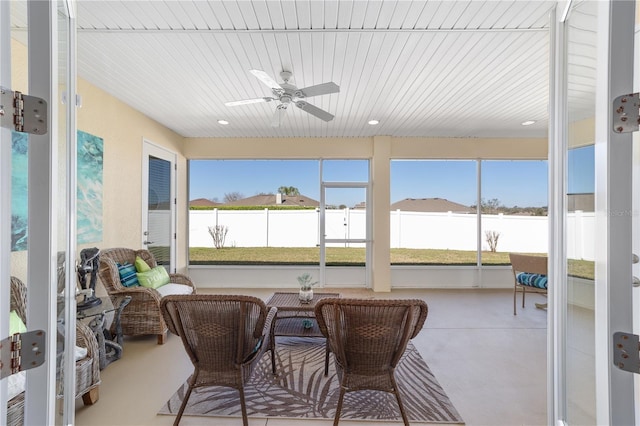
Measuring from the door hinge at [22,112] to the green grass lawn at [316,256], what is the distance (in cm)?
474

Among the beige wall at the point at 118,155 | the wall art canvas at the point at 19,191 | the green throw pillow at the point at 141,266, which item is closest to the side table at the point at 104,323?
the green throw pillow at the point at 141,266

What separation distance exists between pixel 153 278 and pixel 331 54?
309 centimetres

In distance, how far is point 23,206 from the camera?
84 centimetres

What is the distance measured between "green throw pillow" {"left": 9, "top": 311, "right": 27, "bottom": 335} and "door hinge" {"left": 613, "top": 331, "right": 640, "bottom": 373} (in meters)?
1.75

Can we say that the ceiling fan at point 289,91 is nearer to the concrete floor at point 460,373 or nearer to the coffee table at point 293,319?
the coffee table at point 293,319

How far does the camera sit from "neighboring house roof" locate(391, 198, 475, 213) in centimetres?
547

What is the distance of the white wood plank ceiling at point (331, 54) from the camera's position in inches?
77.3

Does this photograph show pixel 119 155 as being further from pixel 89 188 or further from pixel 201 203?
pixel 201 203

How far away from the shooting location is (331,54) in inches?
97.7

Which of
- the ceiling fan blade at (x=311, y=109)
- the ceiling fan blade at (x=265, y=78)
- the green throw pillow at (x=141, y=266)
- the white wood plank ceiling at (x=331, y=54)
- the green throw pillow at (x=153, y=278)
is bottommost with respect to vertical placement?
the green throw pillow at (x=153, y=278)

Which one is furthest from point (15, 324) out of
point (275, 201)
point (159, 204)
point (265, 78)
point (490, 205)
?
point (490, 205)

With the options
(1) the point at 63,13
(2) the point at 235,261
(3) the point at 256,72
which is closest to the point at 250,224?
(2) the point at 235,261

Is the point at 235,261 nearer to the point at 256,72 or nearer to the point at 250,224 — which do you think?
the point at 250,224

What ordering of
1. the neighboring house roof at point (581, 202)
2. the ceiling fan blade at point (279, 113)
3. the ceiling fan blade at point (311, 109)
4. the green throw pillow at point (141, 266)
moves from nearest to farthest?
the neighboring house roof at point (581, 202) → the ceiling fan blade at point (311, 109) → the ceiling fan blade at point (279, 113) → the green throw pillow at point (141, 266)
